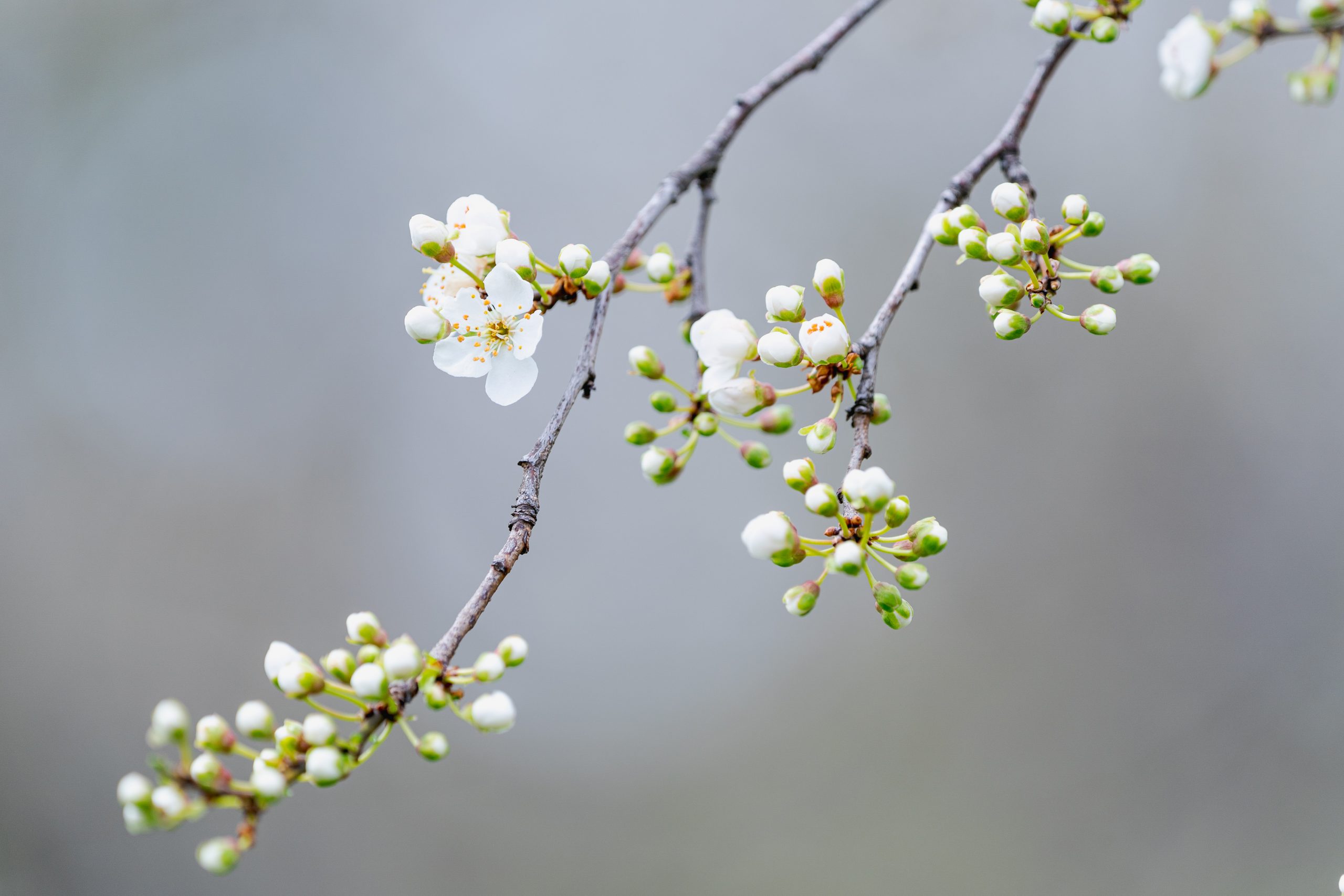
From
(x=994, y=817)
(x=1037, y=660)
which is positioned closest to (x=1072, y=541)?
(x=1037, y=660)

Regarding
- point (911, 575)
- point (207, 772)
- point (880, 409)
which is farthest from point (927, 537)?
point (207, 772)

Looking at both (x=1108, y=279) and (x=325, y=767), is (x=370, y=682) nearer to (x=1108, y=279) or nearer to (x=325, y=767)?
(x=325, y=767)

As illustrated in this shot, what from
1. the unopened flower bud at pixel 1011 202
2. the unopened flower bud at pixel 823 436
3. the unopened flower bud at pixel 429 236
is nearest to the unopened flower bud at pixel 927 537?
the unopened flower bud at pixel 823 436

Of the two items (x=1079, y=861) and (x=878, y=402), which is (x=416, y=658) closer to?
(x=878, y=402)

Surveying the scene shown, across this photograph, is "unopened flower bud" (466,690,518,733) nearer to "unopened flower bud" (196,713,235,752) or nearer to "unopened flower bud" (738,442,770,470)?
"unopened flower bud" (196,713,235,752)

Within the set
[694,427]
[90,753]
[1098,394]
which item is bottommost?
[90,753]

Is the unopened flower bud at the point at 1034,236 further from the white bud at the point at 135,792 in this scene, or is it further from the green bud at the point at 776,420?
the white bud at the point at 135,792

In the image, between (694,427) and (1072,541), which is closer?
(694,427)
